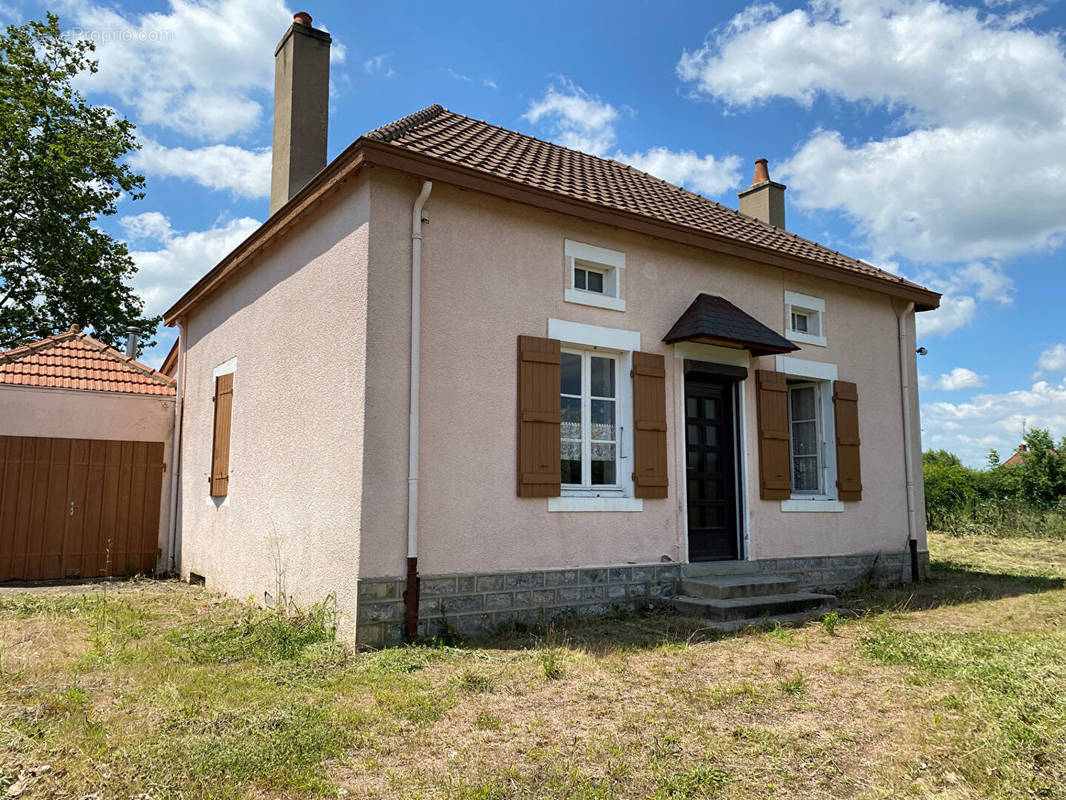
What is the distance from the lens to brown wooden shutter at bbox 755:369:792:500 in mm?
8633

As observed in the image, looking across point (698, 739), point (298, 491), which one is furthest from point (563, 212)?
point (698, 739)

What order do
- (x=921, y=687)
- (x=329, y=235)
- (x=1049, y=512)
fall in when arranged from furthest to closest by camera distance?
(x=1049, y=512) → (x=329, y=235) → (x=921, y=687)

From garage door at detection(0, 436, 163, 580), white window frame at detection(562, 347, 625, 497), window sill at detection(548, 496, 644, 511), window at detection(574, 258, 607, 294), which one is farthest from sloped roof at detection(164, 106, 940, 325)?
window sill at detection(548, 496, 644, 511)

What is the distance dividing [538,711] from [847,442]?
667 cm

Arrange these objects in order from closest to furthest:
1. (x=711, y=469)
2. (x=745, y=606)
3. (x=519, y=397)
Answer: (x=519, y=397)
(x=745, y=606)
(x=711, y=469)

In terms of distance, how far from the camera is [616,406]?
765 cm

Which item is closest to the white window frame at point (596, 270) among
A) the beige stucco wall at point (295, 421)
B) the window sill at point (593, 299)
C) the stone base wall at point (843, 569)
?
the window sill at point (593, 299)

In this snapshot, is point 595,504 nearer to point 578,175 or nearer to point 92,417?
point 578,175

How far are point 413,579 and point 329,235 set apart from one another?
3241 millimetres

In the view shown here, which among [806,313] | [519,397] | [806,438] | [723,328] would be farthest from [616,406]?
[806,313]

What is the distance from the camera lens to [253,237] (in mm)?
8336

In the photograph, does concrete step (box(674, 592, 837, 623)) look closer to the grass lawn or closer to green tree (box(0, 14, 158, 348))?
the grass lawn

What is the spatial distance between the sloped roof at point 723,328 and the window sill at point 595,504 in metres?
1.77

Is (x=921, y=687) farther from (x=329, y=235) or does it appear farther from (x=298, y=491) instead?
(x=329, y=235)
